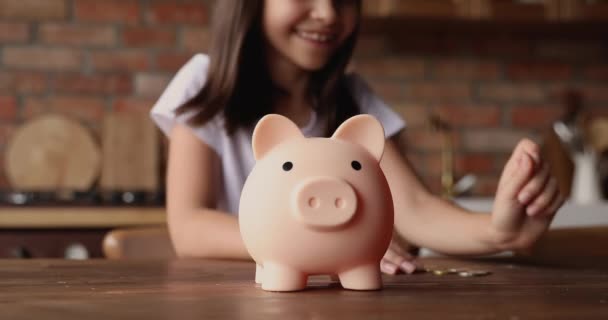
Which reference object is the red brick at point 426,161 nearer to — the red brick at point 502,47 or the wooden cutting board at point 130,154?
the red brick at point 502,47

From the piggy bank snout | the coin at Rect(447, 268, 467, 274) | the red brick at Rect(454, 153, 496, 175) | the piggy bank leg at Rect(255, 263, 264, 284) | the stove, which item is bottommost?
the stove

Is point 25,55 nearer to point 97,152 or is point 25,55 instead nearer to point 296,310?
point 97,152

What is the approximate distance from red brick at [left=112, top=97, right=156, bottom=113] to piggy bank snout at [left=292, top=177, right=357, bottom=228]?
2232 millimetres

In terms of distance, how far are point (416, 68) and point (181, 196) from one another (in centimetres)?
180

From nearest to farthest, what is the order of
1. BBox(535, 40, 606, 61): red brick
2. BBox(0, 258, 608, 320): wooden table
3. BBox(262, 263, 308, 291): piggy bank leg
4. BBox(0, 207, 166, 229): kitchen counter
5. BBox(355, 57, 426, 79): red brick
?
BBox(0, 258, 608, 320): wooden table → BBox(262, 263, 308, 291): piggy bank leg → BBox(0, 207, 166, 229): kitchen counter → BBox(355, 57, 426, 79): red brick → BBox(535, 40, 606, 61): red brick

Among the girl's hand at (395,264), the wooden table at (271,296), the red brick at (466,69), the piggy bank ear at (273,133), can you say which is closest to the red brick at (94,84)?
the red brick at (466,69)

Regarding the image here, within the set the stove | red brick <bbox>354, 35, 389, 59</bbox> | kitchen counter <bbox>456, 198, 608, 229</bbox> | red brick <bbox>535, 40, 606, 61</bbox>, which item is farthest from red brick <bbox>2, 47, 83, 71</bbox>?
red brick <bbox>535, 40, 606, 61</bbox>

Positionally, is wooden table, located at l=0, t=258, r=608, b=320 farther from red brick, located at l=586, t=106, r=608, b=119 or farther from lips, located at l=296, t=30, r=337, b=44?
red brick, located at l=586, t=106, r=608, b=119

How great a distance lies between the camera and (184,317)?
0.52 metres

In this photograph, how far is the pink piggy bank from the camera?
62 cm

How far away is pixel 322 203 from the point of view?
62 centimetres

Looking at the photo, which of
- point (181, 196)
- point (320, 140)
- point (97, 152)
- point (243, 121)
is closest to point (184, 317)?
point (320, 140)

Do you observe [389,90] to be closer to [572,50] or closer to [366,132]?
[572,50]

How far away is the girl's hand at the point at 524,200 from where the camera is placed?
0.83 meters
